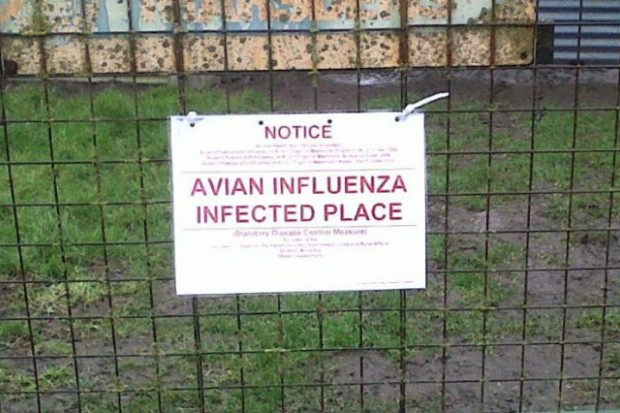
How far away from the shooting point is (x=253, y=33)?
279 centimetres

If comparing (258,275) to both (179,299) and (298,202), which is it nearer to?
(298,202)

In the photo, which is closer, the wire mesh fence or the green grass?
the wire mesh fence

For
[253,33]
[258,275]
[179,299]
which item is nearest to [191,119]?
[253,33]

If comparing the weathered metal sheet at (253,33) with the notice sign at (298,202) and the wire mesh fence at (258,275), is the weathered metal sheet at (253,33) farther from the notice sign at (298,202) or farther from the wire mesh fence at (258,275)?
the notice sign at (298,202)

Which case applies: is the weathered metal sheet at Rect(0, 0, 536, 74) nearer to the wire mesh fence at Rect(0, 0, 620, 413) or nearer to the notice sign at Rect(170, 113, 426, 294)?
the wire mesh fence at Rect(0, 0, 620, 413)

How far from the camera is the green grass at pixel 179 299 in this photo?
3238mm

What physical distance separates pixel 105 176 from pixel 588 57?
14.9ft

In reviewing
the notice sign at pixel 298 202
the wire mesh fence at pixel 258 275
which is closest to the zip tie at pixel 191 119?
the notice sign at pixel 298 202

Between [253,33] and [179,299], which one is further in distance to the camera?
[179,299]

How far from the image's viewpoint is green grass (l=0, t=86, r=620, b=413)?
324 centimetres

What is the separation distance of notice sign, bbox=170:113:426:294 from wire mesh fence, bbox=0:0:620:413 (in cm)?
9

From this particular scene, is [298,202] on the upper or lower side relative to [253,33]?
lower

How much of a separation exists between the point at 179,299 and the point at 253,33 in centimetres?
205

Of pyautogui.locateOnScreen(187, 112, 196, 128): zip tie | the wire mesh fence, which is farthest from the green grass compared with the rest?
pyautogui.locateOnScreen(187, 112, 196, 128): zip tie
